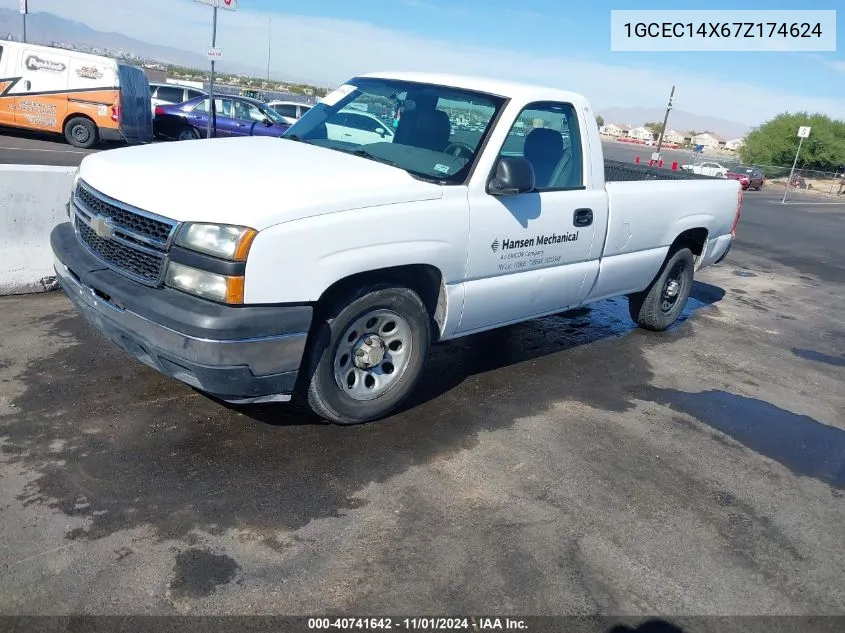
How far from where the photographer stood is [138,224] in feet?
11.5

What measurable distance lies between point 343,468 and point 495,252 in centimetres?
163

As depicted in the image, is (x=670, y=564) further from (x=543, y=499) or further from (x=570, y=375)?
(x=570, y=375)

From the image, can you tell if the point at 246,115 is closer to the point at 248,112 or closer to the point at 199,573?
the point at 248,112

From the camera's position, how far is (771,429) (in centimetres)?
492

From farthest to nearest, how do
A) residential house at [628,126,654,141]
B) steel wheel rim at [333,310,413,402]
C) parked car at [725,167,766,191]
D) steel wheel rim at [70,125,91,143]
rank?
residential house at [628,126,654,141] → parked car at [725,167,766,191] → steel wheel rim at [70,125,91,143] → steel wheel rim at [333,310,413,402]

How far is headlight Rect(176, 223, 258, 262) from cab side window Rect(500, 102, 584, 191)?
203cm

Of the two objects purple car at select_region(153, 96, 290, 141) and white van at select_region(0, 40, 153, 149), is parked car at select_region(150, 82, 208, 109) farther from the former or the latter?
white van at select_region(0, 40, 153, 149)

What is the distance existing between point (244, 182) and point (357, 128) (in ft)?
5.08

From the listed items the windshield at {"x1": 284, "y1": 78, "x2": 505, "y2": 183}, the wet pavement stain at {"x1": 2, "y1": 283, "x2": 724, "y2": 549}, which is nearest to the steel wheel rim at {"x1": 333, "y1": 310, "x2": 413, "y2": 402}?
the wet pavement stain at {"x1": 2, "y1": 283, "x2": 724, "y2": 549}

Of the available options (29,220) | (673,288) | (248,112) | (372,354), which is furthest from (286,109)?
(372,354)

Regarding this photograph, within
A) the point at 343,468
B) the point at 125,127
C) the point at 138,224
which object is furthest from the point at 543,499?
the point at 125,127

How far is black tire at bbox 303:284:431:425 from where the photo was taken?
3.73 meters

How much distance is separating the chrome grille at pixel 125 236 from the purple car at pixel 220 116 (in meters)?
14.8

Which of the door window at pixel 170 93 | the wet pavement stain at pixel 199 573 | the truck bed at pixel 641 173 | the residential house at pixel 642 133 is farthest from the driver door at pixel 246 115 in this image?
the residential house at pixel 642 133
